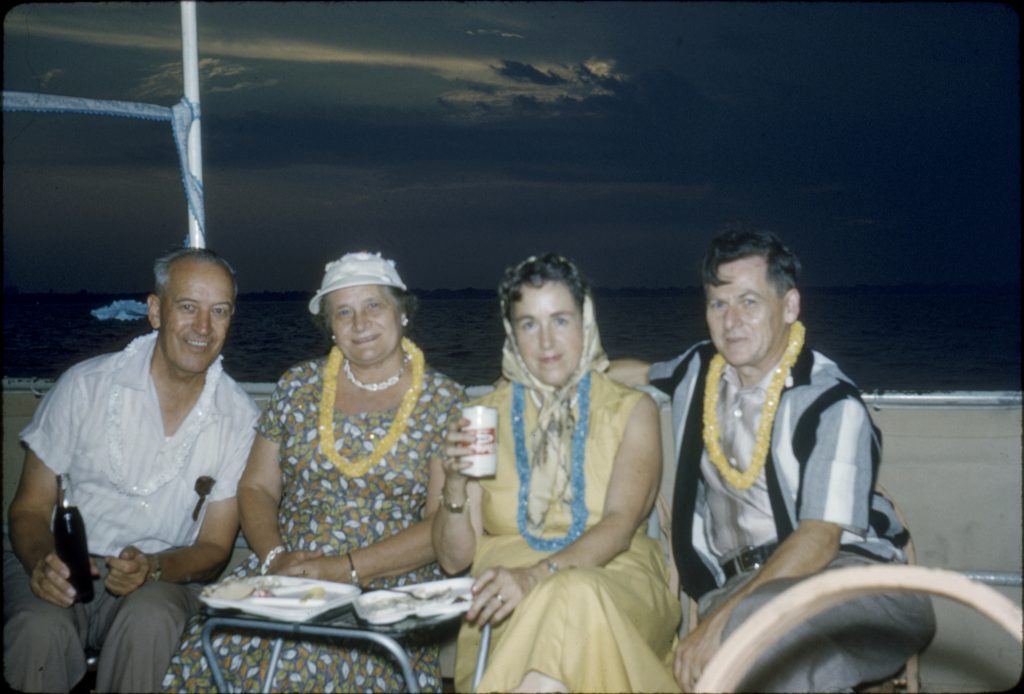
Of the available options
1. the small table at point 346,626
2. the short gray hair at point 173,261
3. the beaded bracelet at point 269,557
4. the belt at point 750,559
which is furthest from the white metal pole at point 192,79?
the belt at point 750,559

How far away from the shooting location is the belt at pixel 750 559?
314 cm

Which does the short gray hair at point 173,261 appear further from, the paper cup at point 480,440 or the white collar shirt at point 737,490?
the white collar shirt at point 737,490

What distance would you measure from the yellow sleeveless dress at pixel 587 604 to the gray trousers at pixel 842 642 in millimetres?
310

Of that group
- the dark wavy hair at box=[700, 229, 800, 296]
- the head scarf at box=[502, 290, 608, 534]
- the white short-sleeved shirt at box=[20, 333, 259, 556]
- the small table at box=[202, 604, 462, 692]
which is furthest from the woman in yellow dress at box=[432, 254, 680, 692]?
the white short-sleeved shirt at box=[20, 333, 259, 556]

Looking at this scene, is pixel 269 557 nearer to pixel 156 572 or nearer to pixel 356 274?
pixel 156 572

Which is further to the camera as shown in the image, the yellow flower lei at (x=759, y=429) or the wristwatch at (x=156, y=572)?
the wristwatch at (x=156, y=572)

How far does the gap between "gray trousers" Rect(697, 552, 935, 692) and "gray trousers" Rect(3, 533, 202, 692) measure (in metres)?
2.00

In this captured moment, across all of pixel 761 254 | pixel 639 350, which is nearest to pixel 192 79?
pixel 761 254

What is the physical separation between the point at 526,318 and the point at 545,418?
0.39 m

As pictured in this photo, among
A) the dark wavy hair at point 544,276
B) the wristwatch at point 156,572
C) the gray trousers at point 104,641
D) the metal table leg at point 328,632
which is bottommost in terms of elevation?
the gray trousers at point 104,641

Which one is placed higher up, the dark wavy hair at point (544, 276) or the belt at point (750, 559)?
the dark wavy hair at point (544, 276)

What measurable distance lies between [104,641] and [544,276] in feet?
7.03

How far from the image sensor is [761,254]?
124 inches

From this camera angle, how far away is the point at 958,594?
1455 mm
